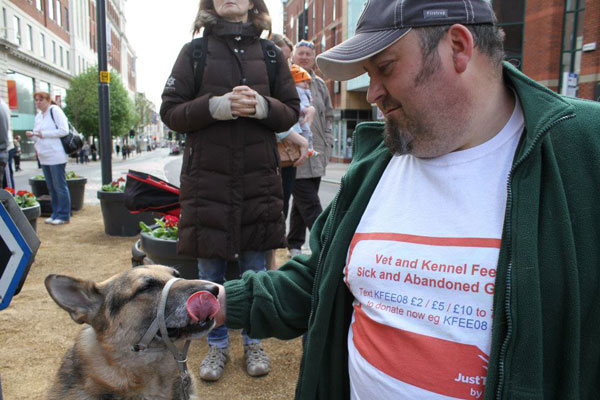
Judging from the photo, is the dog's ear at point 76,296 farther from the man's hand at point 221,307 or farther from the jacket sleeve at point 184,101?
the jacket sleeve at point 184,101

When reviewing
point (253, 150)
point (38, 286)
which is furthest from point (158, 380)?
point (38, 286)

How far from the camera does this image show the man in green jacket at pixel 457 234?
114cm

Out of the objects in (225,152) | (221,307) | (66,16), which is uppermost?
(66,16)

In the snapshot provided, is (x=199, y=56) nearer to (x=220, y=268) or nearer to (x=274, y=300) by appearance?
(x=220, y=268)

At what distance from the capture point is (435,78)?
53.6 inches

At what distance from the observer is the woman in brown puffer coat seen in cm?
300

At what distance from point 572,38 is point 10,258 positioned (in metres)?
25.8

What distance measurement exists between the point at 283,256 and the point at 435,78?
4.90 metres

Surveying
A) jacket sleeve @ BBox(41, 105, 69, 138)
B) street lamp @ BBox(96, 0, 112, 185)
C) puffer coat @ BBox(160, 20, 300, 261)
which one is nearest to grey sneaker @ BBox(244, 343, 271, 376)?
puffer coat @ BBox(160, 20, 300, 261)

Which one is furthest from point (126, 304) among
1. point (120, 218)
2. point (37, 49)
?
point (37, 49)

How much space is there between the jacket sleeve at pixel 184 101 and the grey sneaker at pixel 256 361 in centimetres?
165

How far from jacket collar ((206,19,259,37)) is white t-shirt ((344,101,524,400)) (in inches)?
77.2

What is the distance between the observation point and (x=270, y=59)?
127 inches

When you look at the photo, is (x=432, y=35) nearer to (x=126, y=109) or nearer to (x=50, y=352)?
(x=50, y=352)
